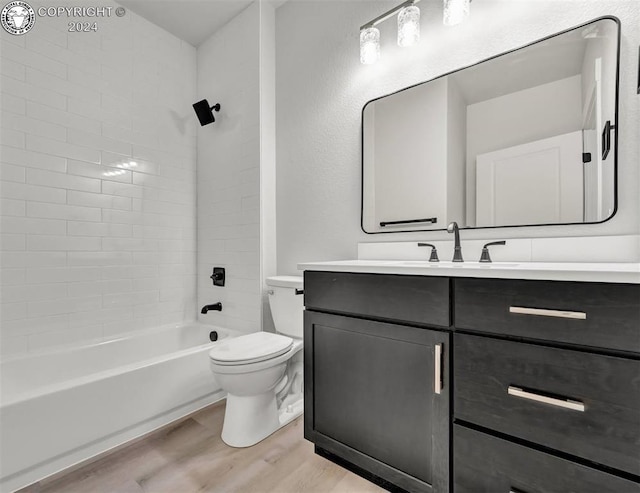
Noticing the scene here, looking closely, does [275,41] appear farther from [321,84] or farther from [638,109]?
[638,109]

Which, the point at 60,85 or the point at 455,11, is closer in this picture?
the point at 455,11

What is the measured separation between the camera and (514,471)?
36.5 inches

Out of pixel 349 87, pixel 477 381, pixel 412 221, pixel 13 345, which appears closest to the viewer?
pixel 477 381

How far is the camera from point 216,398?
2037 mm

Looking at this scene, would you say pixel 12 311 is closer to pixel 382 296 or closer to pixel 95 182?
pixel 95 182

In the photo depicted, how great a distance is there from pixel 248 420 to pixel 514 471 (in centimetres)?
114

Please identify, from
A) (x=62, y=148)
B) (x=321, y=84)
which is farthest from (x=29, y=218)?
(x=321, y=84)

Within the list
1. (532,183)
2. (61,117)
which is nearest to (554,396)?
(532,183)

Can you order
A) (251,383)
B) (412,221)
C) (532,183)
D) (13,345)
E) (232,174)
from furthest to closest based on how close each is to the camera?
(232,174)
(13,345)
(412,221)
(251,383)
(532,183)

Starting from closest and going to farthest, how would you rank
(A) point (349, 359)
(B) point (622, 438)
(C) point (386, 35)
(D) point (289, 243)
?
(B) point (622, 438) → (A) point (349, 359) → (C) point (386, 35) → (D) point (289, 243)

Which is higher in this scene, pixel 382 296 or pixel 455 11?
pixel 455 11

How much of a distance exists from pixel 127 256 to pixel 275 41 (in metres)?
1.86

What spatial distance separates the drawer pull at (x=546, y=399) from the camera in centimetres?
84

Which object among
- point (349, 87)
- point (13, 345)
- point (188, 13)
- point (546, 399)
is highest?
point (188, 13)
